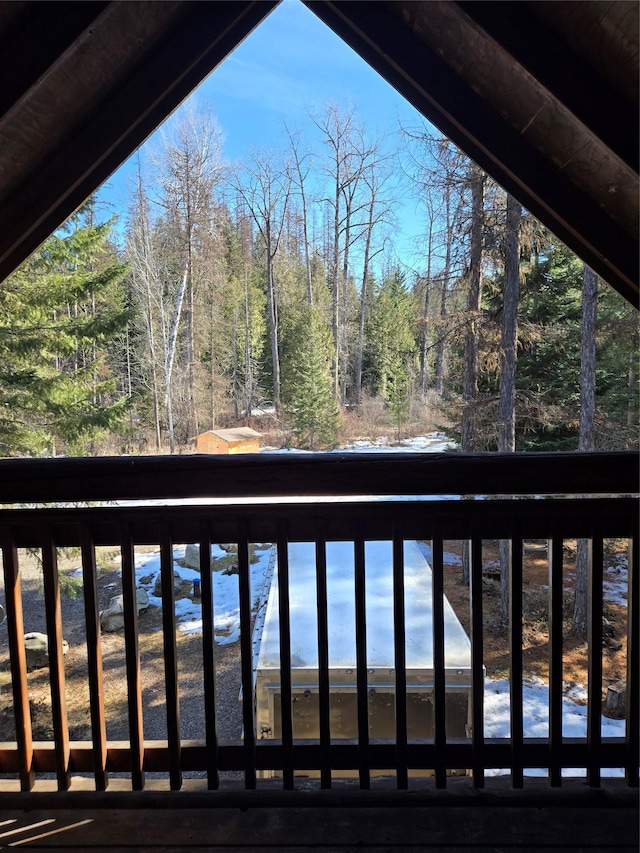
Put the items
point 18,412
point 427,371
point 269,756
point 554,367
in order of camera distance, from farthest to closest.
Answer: point 427,371 → point 554,367 → point 18,412 → point 269,756

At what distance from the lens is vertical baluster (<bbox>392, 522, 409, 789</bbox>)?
155 cm

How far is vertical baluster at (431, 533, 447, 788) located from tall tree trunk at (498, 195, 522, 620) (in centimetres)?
825

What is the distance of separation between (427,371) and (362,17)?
2056cm

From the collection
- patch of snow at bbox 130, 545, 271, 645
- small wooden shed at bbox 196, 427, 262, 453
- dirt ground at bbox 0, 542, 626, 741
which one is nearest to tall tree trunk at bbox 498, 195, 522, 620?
dirt ground at bbox 0, 542, 626, 741

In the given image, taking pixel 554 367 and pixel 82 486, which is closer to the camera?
pixel 82 486

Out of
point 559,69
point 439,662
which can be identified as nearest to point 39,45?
point 559,69

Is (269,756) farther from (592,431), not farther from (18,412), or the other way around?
(592,431)

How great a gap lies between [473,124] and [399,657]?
60.6 inches

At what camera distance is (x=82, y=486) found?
1.51m

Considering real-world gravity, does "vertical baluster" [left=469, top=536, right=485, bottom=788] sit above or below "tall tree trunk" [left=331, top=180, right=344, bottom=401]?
below

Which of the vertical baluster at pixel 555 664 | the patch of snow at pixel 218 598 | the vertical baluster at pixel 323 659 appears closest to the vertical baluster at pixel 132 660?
the vertical baluster at pixel 323 659

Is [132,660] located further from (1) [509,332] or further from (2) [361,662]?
(1) [509,332]

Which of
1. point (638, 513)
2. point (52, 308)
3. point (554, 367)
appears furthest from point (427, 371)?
point (638, 513)

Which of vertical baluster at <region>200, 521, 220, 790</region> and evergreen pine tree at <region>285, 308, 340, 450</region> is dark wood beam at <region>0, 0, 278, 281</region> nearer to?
vertical baluster at <region>200, 521, 220, 790</region>
